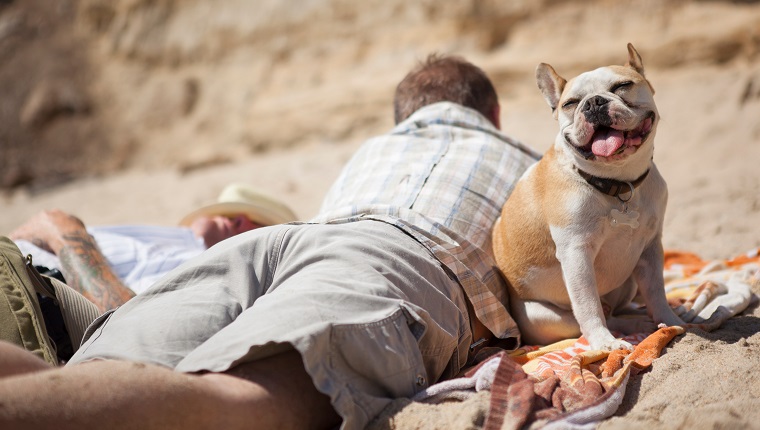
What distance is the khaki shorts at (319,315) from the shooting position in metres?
2.32

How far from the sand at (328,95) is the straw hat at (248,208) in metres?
2.34

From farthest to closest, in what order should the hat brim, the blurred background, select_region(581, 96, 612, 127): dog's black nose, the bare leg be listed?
the blurred background
the hat brim
select_region(581, 96, 612, 127): dog's black nose
the bare leg

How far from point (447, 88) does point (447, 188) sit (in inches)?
31.7

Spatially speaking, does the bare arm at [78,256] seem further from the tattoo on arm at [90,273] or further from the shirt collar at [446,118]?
the shirt collar at [446,118]

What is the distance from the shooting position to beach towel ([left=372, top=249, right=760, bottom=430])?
7.55 ft

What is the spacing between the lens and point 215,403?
2.14 metres

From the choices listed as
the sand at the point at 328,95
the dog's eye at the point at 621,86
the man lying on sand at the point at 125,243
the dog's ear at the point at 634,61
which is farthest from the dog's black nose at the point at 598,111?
the man lying on sand at the point at 125,243

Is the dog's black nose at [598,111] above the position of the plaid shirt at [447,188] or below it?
above

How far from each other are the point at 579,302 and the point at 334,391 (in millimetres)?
1142

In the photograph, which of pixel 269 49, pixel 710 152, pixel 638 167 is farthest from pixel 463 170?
pixel 269 49

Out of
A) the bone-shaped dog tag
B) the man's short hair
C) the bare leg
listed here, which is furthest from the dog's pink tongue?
the bare leg

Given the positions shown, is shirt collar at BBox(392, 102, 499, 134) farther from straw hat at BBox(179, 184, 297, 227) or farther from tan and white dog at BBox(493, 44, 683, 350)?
straw hat at BBox(179, 184, 297, 227)

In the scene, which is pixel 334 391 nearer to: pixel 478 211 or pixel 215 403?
pixel 215 403

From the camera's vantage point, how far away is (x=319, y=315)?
7.79 ft
